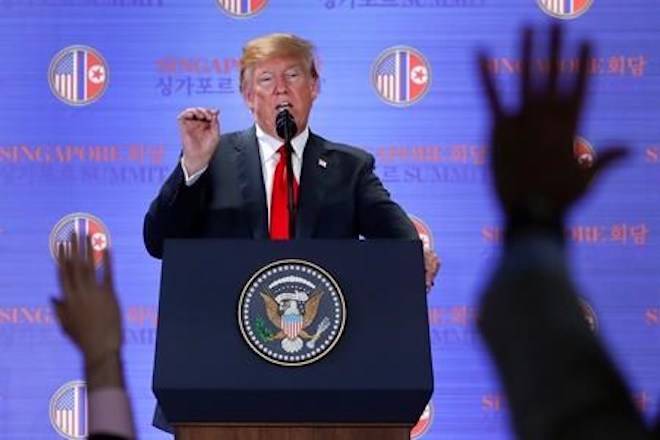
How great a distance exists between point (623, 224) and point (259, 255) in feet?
10.3

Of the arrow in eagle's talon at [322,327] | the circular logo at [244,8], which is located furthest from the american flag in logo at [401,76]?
the arrow in eagle's talon at [322,327]

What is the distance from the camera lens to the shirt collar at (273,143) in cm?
389

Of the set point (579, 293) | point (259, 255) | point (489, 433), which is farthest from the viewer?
point (489, 433)

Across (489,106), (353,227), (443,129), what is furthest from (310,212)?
(489,106)

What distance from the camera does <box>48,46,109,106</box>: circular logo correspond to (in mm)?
5777

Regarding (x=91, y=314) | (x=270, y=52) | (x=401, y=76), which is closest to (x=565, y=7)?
(x=401, y=76)

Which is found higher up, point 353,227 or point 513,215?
point 513,215

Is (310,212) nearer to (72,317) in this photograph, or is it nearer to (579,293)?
(72,317)

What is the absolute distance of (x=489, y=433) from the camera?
5652 millimetres

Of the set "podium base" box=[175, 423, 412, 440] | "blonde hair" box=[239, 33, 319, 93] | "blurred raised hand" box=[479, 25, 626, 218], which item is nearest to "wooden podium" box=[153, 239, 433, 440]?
"podium base" box=[175, 423, 412, 440]

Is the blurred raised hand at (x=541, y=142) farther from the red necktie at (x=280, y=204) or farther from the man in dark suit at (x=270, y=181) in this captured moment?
the red necktie at (x=280, y=204)

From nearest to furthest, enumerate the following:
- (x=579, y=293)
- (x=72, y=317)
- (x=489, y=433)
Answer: (x=579, y=293) < (x=72, y=317) < (x=489, y=433)

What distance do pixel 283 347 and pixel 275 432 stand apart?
173 millimetres

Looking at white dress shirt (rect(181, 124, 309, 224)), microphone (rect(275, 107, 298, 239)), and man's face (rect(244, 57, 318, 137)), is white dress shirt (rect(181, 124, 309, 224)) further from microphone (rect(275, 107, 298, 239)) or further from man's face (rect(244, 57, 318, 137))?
Result: microphone (rect(275, 107, 298, 239))
